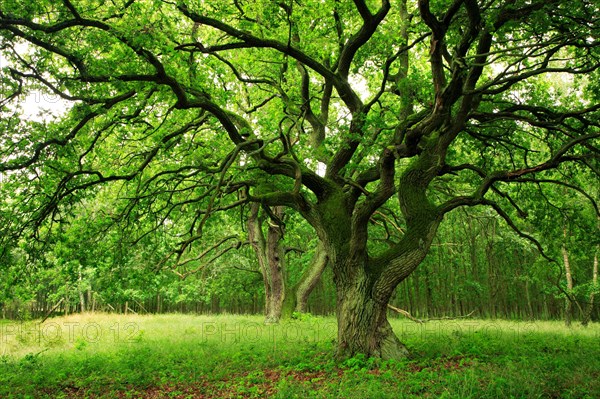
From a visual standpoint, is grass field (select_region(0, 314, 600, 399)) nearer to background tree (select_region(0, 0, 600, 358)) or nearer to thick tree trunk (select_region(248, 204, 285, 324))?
background tree (select_region(0, 0, 600, 358))

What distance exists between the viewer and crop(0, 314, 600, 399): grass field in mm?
6617

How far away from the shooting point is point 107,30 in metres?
7.80

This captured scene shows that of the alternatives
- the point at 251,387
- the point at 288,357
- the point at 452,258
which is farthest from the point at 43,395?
the point at 452,258

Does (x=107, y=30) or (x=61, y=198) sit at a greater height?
(x=107, y=30)

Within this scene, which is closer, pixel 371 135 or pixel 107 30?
pixel 107 30

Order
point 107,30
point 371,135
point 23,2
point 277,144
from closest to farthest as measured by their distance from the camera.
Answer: point 23,2 < point 107,30 < point 371,135 < point 277,144

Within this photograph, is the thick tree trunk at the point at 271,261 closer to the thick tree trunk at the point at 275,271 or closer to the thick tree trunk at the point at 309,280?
the thick tree trunk at the point at 275,271

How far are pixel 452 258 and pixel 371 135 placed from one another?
20.8 m

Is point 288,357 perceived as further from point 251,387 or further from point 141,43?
point 141,43

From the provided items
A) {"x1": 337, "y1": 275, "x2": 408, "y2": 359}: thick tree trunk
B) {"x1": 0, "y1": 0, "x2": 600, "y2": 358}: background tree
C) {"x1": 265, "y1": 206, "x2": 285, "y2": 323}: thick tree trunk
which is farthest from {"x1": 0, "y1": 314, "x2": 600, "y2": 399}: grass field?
{"x1": 265, "y1": 206, "x2": 285, "y2": 323}: thick tree trunk

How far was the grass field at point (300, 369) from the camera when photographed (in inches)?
261

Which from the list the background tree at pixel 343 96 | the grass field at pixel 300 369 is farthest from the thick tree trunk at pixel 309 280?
the background tree at pixel 343 96
